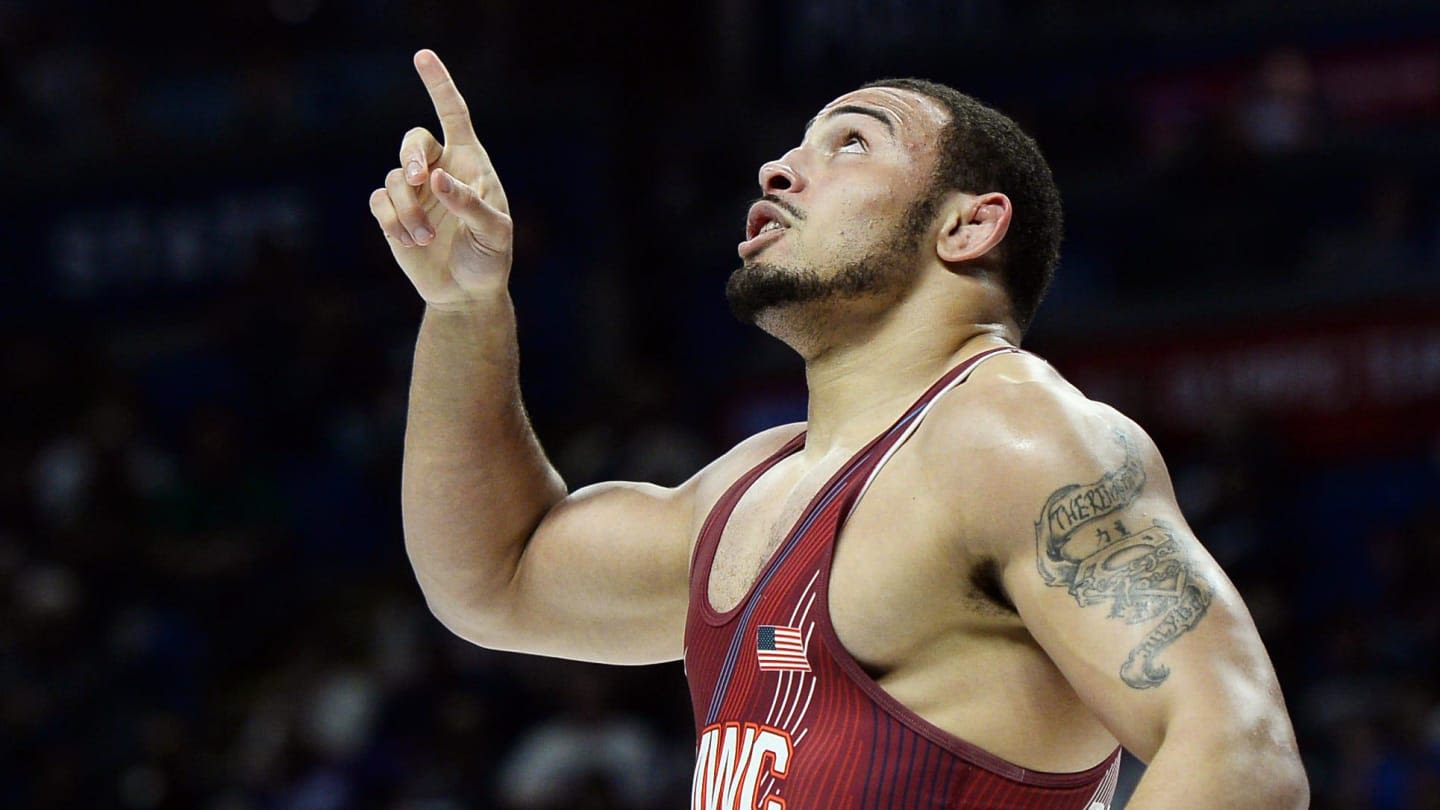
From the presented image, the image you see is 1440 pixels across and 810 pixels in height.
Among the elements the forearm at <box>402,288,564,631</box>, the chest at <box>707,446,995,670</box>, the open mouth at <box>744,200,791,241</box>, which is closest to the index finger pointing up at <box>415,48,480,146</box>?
the forearm at <box>402,288,564,631</box>

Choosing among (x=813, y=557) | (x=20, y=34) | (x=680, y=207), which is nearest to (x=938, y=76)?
(x=680, y=207)

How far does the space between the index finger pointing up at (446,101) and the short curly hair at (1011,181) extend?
0.83 meters

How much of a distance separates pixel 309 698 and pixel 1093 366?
150 inches

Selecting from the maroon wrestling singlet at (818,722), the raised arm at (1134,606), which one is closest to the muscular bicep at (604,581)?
the maroon wrestling singlet at (818,722)

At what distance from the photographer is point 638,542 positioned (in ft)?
11.8

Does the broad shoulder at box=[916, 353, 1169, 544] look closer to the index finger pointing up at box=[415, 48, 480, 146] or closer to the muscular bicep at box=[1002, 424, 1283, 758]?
the muscular bicep at box=[1002, 424, 1283, 758]

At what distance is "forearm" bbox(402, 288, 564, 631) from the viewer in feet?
11.9

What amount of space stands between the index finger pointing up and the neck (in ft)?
2.54

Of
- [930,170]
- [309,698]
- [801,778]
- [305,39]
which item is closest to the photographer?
[801,778]

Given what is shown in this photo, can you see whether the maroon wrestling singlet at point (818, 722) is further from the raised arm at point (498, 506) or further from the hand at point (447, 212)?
the hand at point (447, 212)

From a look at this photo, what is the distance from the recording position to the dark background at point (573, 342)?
314 inches

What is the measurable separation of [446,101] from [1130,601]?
1586mm

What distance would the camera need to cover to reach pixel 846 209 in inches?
127

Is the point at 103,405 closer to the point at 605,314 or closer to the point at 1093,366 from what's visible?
the point at 605,314
